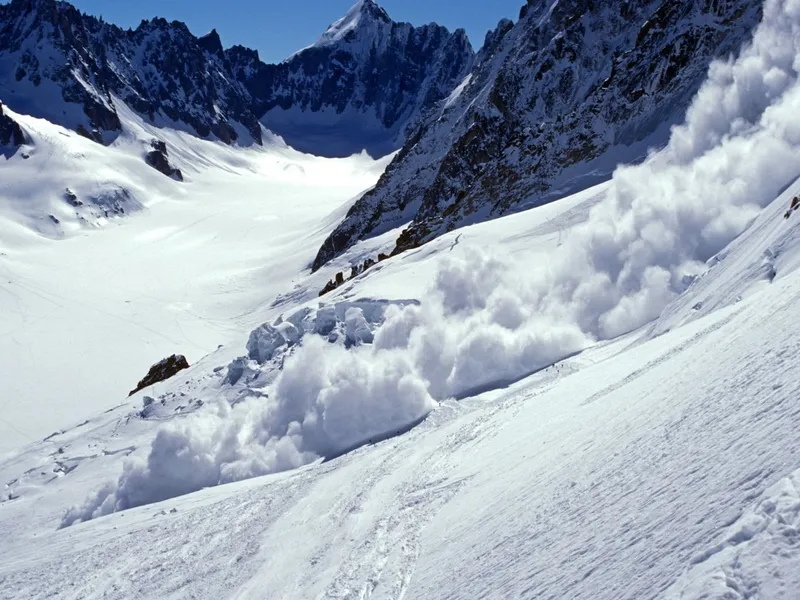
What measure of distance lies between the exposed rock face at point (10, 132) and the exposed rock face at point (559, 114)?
334 feet

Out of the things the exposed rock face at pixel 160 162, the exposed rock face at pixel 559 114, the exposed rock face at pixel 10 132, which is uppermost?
the exposed rock face at pixel 10 132

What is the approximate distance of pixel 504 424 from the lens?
17047mm

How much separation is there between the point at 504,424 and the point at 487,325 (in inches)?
487

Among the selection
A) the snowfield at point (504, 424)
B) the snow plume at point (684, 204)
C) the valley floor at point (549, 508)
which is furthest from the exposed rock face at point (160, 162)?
the valley floor at point (549, 508)

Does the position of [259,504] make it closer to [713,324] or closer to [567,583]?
[713,324]

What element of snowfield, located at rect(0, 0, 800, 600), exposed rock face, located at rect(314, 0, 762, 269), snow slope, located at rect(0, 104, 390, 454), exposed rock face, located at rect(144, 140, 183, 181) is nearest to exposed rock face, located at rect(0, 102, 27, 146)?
snow slope, located at rect(0, 104, 390, 454)

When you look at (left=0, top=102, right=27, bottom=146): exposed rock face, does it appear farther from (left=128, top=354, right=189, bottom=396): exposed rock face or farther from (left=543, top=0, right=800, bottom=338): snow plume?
Result: (left=543, top=0, right=800, bottom=338): snow plume

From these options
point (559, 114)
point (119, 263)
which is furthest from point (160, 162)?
point (559, 114)

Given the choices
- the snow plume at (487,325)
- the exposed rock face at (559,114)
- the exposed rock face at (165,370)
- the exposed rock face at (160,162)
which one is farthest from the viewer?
the exposed rock face at (160,162)

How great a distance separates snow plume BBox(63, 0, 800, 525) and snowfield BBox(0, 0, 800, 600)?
11 centimetres

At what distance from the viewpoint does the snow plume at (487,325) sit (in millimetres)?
25828

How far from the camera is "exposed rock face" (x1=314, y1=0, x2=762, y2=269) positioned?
4924 cm

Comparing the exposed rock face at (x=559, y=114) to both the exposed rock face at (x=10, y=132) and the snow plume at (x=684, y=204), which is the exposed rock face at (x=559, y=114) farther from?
the exposed rock face at (x=10, y=132)

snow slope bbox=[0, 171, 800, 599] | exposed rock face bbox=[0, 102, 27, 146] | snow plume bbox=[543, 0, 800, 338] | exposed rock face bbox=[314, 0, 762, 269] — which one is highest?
exposed rock face bbox=[0, 102, 27, 146]
